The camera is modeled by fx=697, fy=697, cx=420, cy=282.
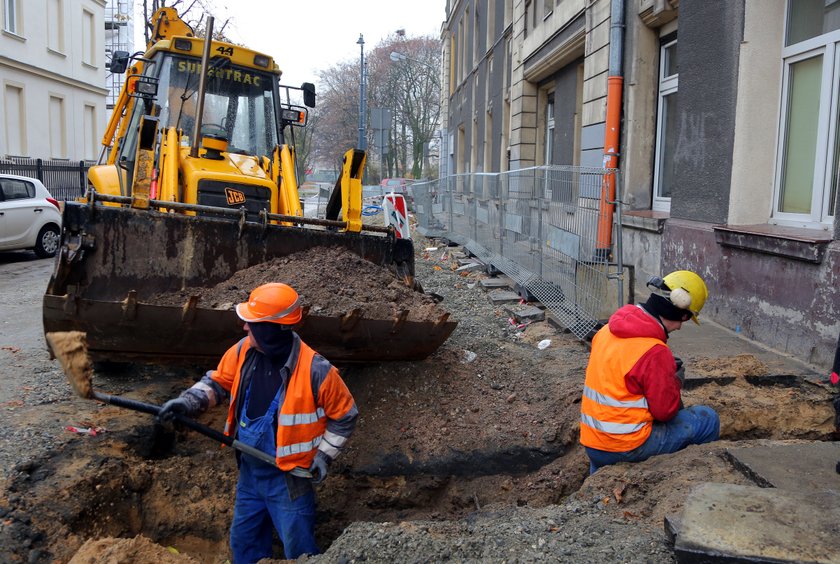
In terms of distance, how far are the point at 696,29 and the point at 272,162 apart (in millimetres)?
4672

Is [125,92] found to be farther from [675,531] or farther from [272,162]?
[675,531]

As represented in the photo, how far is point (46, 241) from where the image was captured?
43.4ft

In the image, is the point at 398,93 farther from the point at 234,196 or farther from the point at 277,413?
the point at 277,413

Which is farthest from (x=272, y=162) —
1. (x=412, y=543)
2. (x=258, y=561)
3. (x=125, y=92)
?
(x=412, y=543)

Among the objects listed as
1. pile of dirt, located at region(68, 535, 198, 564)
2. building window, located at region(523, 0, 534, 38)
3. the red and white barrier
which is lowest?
pile of dirt, located at region(68, 535, 198, 564)

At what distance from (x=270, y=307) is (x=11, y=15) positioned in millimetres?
25397

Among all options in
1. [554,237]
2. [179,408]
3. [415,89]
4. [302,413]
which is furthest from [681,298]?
[415,89]

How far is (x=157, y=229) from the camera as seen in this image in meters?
5.31

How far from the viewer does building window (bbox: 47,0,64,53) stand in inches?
1003

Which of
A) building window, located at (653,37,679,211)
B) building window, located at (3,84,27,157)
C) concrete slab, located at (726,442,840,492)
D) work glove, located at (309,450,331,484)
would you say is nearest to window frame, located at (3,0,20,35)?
building window, located at (3,84,27,157)

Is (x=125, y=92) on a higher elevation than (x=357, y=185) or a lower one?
higher

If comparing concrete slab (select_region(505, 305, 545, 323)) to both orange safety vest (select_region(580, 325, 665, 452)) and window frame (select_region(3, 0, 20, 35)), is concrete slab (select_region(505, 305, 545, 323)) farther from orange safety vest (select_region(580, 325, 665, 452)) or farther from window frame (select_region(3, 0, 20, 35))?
window frame (select_region(3, 0, 20, 35))

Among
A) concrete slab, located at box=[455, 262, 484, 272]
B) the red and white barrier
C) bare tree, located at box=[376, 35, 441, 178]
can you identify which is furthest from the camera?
bare tree, located at box=[376, 35, 441, 178]

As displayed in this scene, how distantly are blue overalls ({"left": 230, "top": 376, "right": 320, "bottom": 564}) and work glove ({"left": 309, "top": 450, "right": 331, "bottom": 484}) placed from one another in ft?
0.52
